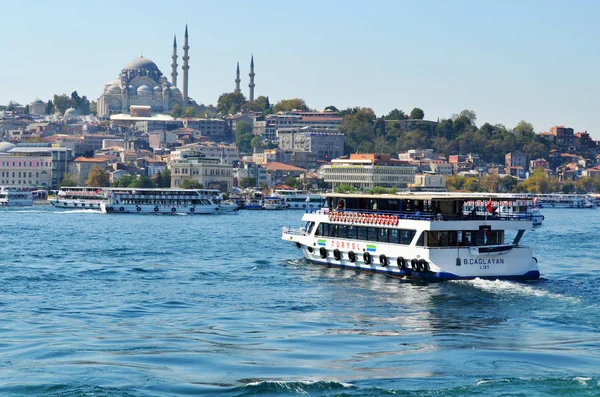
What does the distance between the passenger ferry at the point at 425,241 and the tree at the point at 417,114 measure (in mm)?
157262

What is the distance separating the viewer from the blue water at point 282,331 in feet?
58.7

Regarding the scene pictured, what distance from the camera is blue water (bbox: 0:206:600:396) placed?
58.7 ft

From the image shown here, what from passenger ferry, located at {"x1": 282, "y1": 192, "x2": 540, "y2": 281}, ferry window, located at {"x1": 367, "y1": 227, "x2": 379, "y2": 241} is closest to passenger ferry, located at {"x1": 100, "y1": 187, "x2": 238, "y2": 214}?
passenger ferry, located at {"x1": 282, "y1": 192, "x2": 540, "y2": 281}

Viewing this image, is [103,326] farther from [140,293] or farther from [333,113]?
[333,113]

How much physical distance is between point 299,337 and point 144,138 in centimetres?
15743

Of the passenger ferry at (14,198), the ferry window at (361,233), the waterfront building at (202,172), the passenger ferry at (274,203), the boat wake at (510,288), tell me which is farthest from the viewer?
the waterfront building at (202,172)

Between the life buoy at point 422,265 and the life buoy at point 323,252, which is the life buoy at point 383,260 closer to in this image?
the life buoy at point 422,265

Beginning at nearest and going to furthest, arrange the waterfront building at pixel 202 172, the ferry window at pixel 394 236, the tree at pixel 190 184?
1. the ferry window at pixel 394 236
2. the tree at pixel 190 184
3. the waterfront building at pixel 202 172

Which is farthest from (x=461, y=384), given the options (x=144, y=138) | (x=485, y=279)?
(x=144, y=138)

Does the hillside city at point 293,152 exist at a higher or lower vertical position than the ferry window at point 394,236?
higher

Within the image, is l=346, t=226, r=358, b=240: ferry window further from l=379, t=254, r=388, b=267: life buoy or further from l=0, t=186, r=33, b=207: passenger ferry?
l=0, t=186, r=33, b=207: passenger ferry

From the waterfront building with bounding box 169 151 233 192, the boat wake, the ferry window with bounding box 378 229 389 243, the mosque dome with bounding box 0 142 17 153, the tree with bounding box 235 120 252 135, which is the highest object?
the tree with bounding box 235 120 252 135

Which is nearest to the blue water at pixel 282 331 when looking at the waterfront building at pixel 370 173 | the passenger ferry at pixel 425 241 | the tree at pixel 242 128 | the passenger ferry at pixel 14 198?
the passenger ferry at pixel 425 241

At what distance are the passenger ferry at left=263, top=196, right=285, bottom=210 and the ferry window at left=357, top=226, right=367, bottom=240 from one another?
2766 inches
